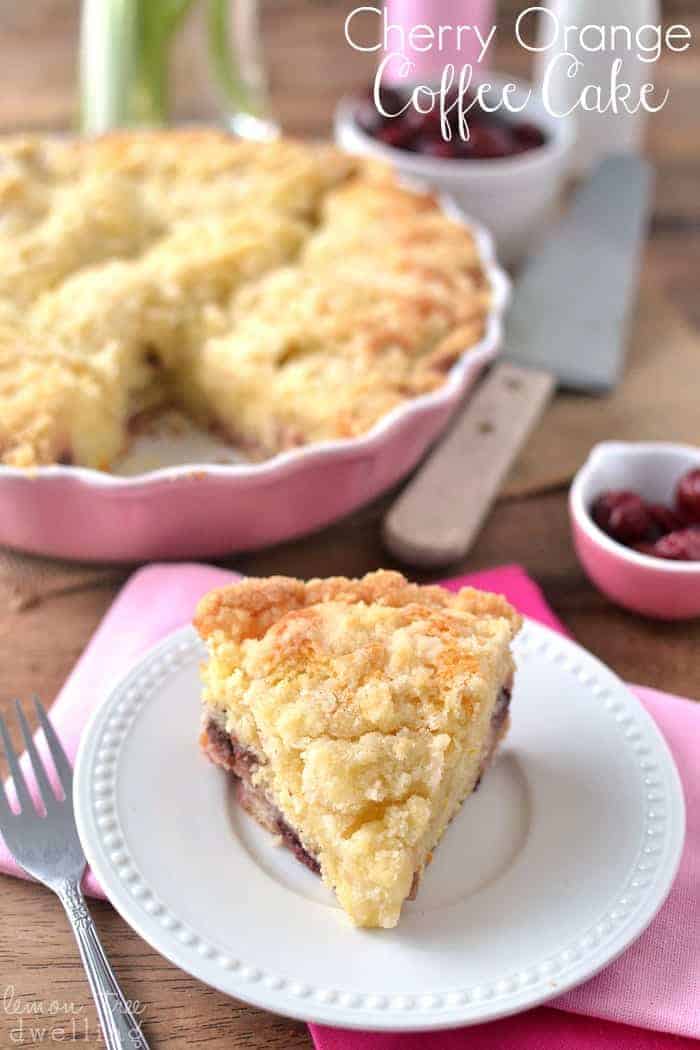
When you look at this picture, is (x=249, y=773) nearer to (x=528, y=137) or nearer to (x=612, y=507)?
(x=612, y=507)

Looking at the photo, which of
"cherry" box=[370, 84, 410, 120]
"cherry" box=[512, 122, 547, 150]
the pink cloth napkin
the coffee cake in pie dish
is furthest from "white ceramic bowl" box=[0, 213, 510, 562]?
"cherry" box=[370, 84, 410, 120]

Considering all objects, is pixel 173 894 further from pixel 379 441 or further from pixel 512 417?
pixel 512 417

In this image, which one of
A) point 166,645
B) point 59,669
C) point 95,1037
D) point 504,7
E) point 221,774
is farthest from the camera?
point 504,7

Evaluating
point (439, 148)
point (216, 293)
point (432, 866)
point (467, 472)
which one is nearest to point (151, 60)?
point (439, 148)

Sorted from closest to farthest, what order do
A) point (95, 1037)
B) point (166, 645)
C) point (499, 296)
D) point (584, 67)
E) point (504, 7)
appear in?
point (95, 1037) → point (166, 645) → point (499, 296) → point (584, 67) → point (504, 7)

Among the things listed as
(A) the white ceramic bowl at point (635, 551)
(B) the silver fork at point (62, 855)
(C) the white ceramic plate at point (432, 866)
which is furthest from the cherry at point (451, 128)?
(B) the silver fork at point (62, 855)

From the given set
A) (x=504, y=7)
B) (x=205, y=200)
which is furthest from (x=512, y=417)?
(x=504, y=7)
